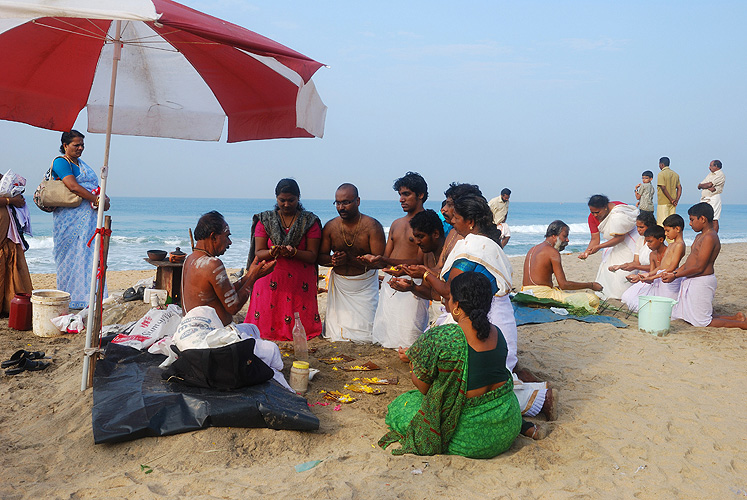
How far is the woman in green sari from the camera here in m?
3.57

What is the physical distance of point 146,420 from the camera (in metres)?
3.71

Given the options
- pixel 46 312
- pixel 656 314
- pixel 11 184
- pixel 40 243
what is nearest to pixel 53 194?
pixel 11 184

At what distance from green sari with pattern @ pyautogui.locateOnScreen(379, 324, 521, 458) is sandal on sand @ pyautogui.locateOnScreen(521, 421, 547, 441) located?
0.36m

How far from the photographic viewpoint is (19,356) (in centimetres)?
553

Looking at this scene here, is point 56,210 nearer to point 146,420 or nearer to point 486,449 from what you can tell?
point 146,420

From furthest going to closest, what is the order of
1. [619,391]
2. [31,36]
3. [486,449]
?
[619,391], [31,36], [486,449]

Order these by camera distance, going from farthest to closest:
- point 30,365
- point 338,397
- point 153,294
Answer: point 153,294, point 30,365, point 338,397

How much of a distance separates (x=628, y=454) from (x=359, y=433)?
1.84m

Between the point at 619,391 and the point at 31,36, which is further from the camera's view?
the point at 619,391

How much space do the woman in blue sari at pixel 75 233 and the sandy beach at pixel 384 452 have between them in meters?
2.27

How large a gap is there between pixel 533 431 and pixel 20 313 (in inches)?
240

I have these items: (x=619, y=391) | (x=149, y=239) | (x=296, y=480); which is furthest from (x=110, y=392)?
(x=149, y=239)

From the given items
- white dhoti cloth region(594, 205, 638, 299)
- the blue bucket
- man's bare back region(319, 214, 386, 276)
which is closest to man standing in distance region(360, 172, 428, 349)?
man's bare back region(319, 214, 386, 276)

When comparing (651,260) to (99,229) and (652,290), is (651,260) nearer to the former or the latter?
(652,290)
